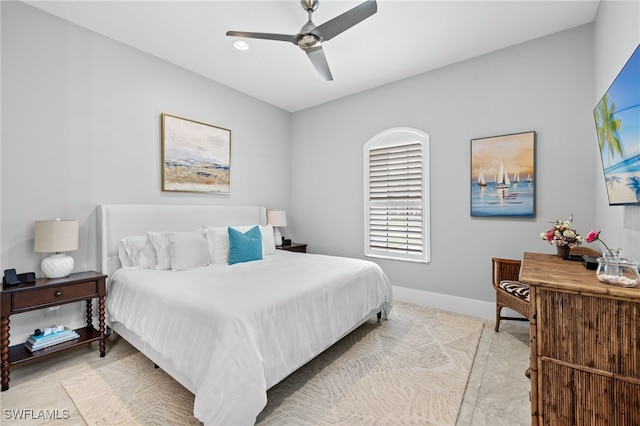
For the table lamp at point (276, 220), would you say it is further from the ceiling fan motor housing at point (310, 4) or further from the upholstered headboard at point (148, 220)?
the ceiling fan motor housing at point (310, 4)

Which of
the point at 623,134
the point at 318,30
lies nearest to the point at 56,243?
the point at 318,30

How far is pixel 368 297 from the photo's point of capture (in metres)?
2.90

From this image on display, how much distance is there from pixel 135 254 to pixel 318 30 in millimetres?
2788

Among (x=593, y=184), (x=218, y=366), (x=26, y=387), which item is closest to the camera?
(x=218, y=366)

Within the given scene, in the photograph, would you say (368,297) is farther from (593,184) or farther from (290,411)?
(593,184)

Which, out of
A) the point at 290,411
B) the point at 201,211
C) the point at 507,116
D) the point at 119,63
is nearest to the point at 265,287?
the point at 290,411

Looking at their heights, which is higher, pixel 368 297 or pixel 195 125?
pixel 195 125

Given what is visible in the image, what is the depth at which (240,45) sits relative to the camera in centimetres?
313

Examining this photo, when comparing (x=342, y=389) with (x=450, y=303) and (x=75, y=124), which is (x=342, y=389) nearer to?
(x=450, y=303)

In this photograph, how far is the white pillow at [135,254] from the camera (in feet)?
9.53

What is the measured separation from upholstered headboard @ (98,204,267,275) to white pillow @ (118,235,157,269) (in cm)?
7

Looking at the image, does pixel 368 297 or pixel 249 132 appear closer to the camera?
pixel 368 297

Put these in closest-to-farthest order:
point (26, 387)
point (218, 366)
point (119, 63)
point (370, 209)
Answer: point (218, 366) → point (26, 387) → point (119, 63) → point (370, 209)

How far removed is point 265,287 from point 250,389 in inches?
28.2
